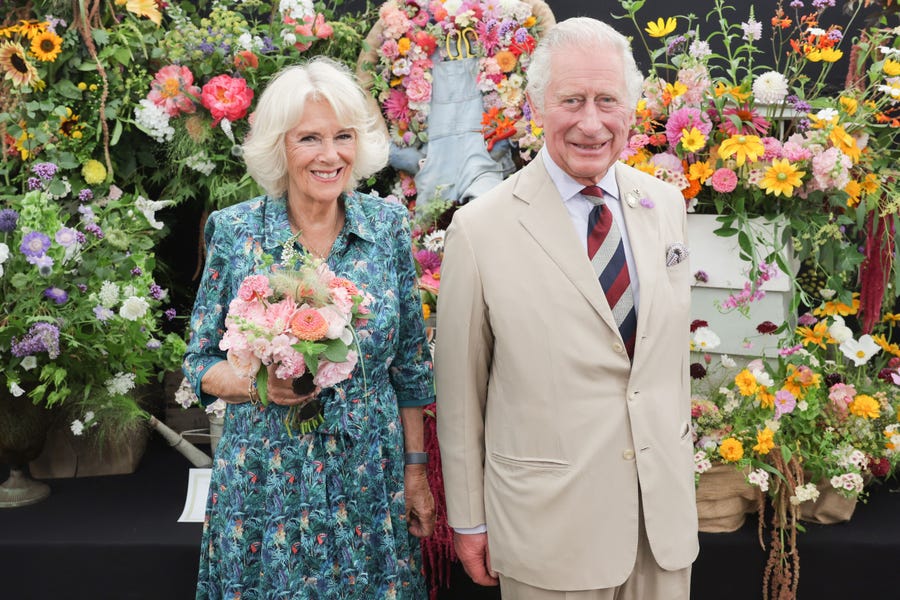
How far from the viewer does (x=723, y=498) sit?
2.45 meters

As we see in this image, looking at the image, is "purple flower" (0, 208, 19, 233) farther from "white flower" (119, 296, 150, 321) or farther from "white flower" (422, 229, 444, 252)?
"white flower" (422, 229, 444, 252)

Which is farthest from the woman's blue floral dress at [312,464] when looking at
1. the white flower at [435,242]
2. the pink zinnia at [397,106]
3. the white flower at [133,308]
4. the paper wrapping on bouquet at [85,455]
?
the pink zinnia at [397,106]

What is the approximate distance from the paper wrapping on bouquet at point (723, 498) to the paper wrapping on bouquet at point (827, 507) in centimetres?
16

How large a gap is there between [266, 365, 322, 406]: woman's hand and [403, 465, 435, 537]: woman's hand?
14.7 inches

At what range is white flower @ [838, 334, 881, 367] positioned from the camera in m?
2.70

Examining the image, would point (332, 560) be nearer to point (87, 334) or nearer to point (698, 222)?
point (87, 334)

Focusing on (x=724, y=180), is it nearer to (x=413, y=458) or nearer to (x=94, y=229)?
(x=413, y=458)

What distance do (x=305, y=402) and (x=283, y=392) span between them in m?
0.12

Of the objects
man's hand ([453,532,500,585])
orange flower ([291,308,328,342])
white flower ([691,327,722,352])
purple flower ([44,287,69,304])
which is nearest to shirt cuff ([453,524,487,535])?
man's hand ([453,532,500,585])

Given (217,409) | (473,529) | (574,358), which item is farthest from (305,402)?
(217,409)

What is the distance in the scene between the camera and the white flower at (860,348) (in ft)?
8.85

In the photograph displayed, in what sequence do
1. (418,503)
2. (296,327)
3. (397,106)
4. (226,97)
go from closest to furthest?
(296,327)
(418,503)
(226,97)
(397,106)

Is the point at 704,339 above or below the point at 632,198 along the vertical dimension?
below

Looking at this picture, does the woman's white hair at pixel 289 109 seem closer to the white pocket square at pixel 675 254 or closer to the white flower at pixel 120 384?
the white pocket square at pixel 675 254
